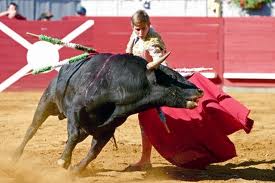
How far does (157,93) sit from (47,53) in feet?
20.6

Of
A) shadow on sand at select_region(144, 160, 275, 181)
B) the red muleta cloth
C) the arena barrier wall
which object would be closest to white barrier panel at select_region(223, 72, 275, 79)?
the arena barrier wall

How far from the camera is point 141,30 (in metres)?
5.50

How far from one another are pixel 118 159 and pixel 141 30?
1.27 m

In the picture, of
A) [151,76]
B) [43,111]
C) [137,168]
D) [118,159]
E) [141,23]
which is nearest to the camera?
[151,76]

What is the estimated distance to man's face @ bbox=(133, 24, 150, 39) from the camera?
5.47 m

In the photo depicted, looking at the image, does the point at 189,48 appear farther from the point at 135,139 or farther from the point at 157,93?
the point at 157,93

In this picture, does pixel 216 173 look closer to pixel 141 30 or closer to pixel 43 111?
pixel 141 30

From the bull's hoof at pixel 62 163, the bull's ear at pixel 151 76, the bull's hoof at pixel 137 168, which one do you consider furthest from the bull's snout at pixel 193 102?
the bull's hoof at pixel 137 168

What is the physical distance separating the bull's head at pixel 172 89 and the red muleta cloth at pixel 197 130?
0.81 m

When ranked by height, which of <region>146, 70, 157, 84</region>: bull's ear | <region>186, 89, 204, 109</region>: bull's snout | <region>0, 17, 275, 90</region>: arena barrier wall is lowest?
<region>0, 17, 275, 90</region>: arena barrier wall

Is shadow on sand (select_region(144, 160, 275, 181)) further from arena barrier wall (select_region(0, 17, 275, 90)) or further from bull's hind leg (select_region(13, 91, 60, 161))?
arena barrier wall (select_region(0, 17, 275, 90))

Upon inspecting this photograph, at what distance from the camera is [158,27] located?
1190 cm

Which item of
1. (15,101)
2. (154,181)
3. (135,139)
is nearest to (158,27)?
(15,101)

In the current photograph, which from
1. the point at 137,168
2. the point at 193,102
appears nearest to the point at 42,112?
the point at 137,168
